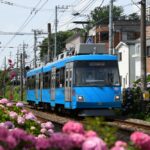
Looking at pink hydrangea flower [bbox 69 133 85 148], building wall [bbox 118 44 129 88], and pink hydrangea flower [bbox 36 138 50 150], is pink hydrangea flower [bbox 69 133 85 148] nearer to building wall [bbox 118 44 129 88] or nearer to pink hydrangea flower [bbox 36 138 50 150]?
pink hydrangea flower [bbox 36 138 50 150]

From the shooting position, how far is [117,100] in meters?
26.8

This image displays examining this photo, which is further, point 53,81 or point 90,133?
point 53,81

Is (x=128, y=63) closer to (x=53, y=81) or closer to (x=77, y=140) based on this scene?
(x=53, y=81)

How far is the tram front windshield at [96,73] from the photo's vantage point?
26.9 meters

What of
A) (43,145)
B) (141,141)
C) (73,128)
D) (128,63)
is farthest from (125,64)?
(43,145)

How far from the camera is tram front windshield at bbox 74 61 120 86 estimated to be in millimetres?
26875

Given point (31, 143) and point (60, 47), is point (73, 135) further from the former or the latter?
point (60, 47)

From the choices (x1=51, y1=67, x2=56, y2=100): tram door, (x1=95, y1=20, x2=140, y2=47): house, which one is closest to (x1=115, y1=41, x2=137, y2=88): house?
(x1=95, y1=20, x2=140, y2=47): house

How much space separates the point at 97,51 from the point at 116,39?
68430 mm

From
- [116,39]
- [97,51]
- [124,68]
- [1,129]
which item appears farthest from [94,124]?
[116,39]

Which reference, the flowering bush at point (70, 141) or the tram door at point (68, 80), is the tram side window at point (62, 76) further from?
the flowering bush at point (70, 141)

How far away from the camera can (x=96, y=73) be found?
26.9 metres

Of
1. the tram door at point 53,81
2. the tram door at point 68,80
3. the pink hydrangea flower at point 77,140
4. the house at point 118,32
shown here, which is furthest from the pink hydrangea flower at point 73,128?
the house at point 118,32

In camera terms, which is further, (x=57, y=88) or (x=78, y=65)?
(x=57, y=88)
